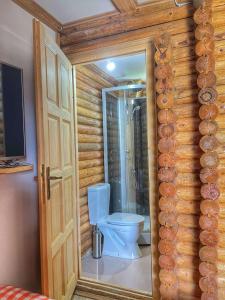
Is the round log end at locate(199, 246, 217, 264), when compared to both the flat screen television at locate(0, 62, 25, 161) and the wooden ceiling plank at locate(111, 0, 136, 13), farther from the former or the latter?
the wooden ceiling plank at locate(111, 0, 136, 13)

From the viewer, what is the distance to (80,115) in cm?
296

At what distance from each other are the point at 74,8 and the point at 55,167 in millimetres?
1279

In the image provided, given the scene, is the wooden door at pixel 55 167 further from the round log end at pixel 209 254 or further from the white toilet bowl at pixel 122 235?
the round log end at pixel 209 254

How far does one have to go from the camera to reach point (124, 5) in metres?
1.99

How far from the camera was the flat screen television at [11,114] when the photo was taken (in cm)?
163

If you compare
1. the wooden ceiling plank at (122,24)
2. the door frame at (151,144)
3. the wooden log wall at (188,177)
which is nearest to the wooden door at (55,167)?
the wooden ceiling plank at (122,24)

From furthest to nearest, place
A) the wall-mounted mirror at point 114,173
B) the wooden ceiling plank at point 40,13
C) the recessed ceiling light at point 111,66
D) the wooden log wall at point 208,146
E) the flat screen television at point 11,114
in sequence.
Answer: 1. the recessed ceiling light at point 111,66
2. the wall-mounted mirror at point 114,173
3. the wooden ceiling plank at point 40,13
4. the wooden log wall at point 208,146
5. the flat screen television at point 11,114

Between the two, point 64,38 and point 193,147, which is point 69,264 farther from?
point 64,38

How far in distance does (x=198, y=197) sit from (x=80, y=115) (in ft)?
5.41

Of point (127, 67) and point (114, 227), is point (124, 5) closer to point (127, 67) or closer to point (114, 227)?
point (127, 67)

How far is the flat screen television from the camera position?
1635 millimetres

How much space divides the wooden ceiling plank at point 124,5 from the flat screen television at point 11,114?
911mm

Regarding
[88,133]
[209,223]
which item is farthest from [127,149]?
[209,223]

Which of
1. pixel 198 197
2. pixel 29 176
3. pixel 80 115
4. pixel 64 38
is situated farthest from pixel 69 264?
pixel 64 38
